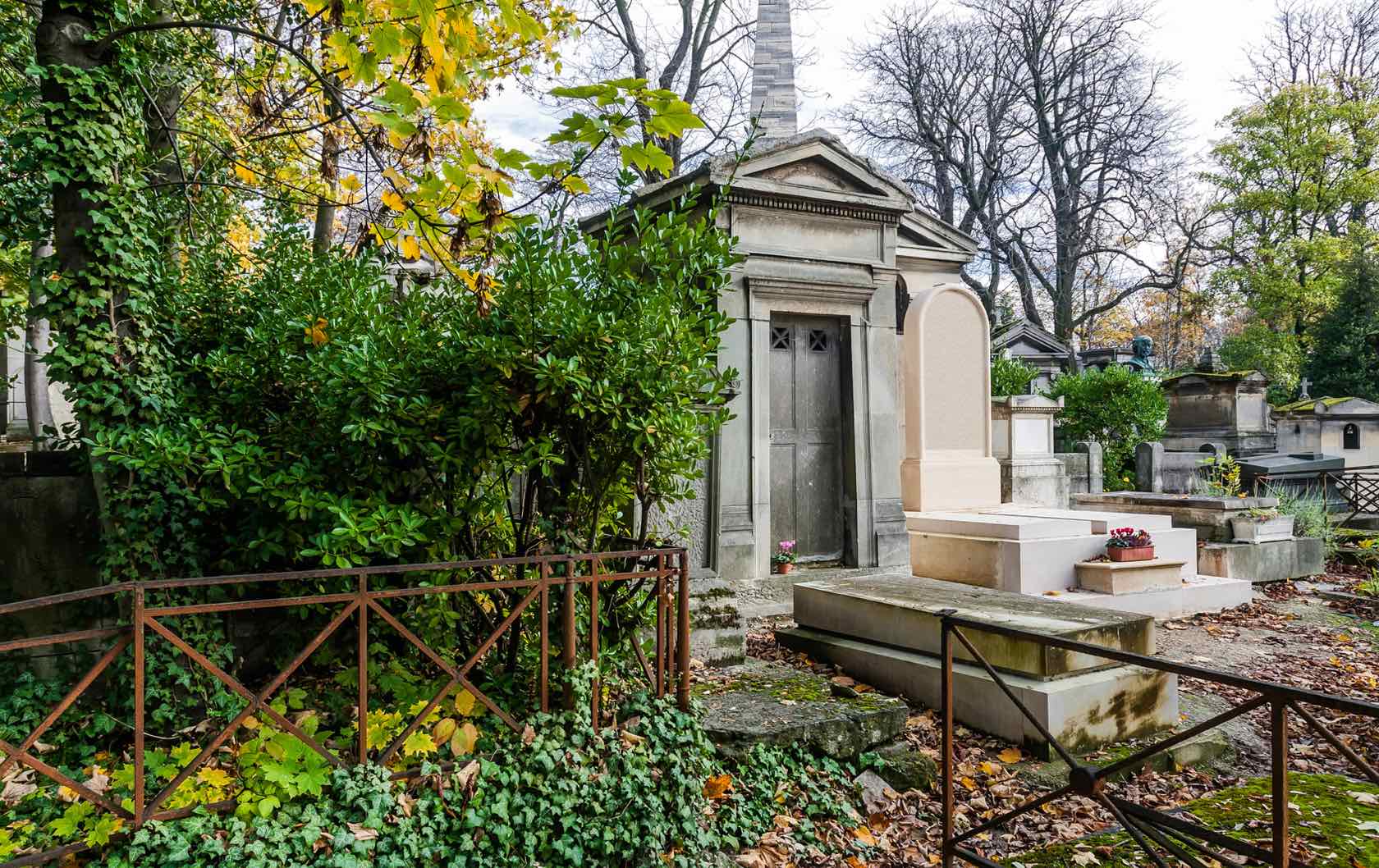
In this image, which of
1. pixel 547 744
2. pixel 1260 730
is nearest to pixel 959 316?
pixel 1260 730

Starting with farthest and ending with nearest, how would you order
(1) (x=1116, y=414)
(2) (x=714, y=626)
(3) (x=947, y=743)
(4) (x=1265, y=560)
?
(1) (x=1116, y=414) → (4) (x=1265, y=560) → (2) (x=714, y=626) → (3) (x=947, y=743)

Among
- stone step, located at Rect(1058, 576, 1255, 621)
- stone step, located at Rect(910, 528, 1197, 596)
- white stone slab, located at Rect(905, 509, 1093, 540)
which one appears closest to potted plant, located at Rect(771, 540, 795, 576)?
white stone slab, located at Rect(905, 509, 1093, 540)

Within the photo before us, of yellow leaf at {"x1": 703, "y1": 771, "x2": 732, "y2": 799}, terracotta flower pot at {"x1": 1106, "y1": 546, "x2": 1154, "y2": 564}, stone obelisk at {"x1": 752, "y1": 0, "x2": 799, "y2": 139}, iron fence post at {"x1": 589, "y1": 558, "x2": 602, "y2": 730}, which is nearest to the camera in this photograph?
iron fence post at {"x1": 589, "y1": 558, "x2": 602, "y2": 730}

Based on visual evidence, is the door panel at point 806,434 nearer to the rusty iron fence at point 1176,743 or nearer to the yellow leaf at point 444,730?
the rusty iron fence at point 1176,743

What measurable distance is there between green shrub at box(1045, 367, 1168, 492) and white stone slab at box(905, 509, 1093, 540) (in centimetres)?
907

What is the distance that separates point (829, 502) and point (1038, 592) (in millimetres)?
2125

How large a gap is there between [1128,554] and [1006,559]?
56.5 inches

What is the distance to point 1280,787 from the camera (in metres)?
2.10

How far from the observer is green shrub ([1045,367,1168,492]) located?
16.5m

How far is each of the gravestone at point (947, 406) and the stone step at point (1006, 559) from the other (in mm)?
1104

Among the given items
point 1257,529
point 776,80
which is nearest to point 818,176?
point 776,80

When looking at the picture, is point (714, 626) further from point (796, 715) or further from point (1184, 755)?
point (1184, 755)

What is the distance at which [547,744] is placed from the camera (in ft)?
11.0

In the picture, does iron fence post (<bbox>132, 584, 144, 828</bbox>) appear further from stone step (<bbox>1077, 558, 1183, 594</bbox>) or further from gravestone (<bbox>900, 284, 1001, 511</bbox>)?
gravestone (<bbox>900, 284, 1001, 511</bbox>)
